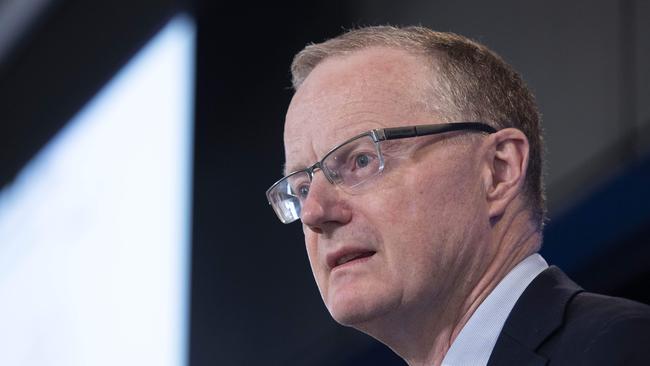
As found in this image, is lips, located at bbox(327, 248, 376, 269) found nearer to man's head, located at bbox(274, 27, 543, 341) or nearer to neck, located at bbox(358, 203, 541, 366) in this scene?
man's head, located at bbox(274, 27, 543, 341)

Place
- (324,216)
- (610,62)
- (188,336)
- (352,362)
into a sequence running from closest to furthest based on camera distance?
(324,216)
(610,62)
(352,362)
(188,336)

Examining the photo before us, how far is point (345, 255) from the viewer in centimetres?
150

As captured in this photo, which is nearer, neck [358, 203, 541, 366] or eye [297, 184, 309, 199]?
neck [358, 203, 541, 366]

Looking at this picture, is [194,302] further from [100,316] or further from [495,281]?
[495,281]

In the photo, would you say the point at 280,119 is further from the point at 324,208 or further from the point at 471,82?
the point at 324,208

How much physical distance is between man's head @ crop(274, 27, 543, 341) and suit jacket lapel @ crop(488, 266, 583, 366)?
0.12m

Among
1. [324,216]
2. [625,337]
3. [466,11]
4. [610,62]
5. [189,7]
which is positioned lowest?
[625,337]

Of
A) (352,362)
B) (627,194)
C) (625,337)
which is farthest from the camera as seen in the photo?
(352,362)

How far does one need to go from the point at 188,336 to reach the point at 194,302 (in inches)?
5.1

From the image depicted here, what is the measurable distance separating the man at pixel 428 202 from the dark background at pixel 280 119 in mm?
964

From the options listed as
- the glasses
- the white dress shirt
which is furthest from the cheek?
the white dress shirt

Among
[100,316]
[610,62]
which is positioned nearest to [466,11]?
[610,62]

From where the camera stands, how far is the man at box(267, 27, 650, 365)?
145cm

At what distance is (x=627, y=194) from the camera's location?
2496 millimetres
